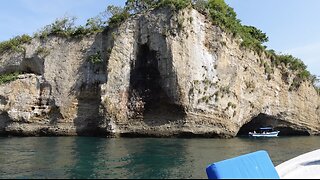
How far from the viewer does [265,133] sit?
32750mm

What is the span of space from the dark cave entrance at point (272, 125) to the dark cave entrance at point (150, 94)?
1049 centimetres

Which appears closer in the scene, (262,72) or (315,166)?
(315,166)

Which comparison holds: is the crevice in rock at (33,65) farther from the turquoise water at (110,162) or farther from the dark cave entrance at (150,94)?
the turquoise water at (110,162)

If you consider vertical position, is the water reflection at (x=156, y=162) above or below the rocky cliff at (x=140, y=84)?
below

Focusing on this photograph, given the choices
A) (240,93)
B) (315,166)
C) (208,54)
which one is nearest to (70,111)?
(208,54)

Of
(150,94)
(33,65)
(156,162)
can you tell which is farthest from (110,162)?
(33,65)

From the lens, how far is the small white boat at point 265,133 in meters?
32.6

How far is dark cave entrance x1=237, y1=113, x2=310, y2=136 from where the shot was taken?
3512 centimetres

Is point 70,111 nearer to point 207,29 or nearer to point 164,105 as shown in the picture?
point 164,105

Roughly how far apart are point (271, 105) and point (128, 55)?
571 inches

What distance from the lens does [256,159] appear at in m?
6.89

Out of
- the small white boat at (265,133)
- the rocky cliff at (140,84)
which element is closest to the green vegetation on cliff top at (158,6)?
the rocky cliff at (140,84)

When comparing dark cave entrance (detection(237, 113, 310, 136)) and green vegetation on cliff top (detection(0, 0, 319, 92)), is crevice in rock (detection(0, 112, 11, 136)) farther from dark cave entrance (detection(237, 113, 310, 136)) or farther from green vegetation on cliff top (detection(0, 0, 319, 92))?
dark cave entrance (detection(237, 113, 310, 136))

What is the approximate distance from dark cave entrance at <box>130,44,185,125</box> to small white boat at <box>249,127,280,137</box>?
8.69 meters
